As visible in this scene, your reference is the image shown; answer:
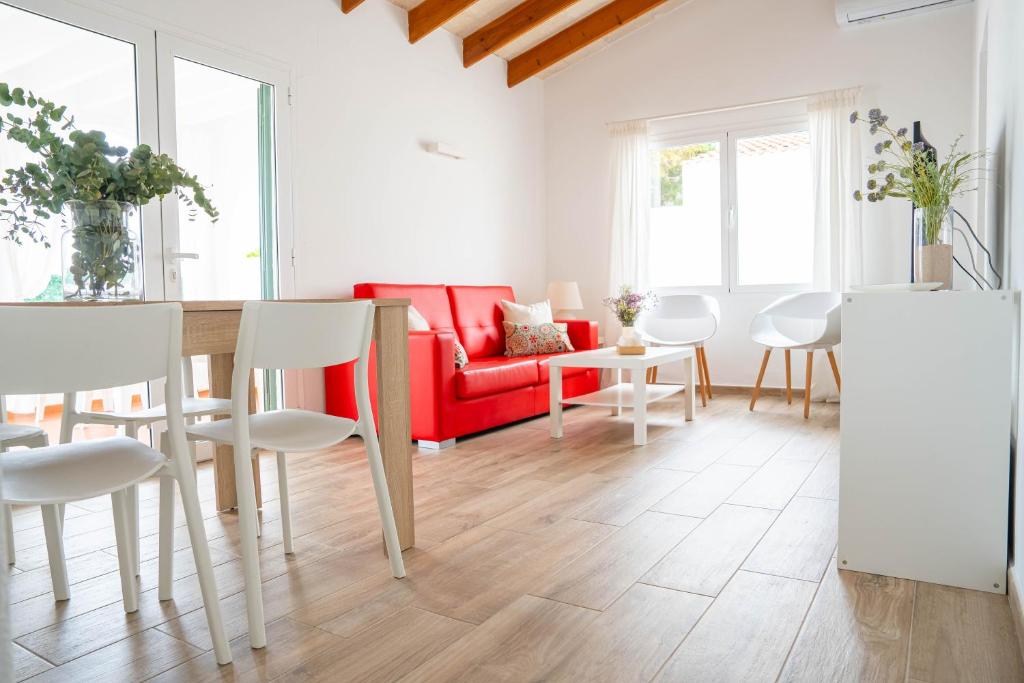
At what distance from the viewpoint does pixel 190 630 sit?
175 centimetres

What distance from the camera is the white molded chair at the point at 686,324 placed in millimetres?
5512

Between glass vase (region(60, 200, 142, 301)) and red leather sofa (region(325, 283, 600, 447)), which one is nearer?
glass vase (region(60, 200, 142, 301))

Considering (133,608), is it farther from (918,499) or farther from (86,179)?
(918,499)

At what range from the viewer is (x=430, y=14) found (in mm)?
4922

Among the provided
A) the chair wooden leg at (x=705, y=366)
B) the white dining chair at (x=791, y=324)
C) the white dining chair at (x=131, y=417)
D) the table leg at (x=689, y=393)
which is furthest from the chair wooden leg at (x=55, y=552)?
the chair wooden leg at (x=705, y=366)

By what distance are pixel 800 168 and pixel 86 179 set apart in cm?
515

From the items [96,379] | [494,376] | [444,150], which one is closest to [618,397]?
[494,376]

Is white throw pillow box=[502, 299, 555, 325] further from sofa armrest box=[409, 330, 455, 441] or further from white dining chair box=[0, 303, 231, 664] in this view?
white dining chair box=[0, 303, 231, 664]

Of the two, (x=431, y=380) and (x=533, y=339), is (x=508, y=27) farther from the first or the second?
(x=431, y=380)

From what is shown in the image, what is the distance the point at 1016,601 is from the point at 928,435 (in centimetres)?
44

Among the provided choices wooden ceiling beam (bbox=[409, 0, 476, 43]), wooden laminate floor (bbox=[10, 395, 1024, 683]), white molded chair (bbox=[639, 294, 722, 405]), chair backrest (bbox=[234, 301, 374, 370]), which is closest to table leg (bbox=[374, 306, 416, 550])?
wooden laminate floor (bbox=[10, 395, 1024, 683])

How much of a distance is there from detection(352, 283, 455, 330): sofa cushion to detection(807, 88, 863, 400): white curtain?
2.82 meters

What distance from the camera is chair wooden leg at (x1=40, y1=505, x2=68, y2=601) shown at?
1.88 metres

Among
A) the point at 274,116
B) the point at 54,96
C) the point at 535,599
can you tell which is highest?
the point at 274,116
